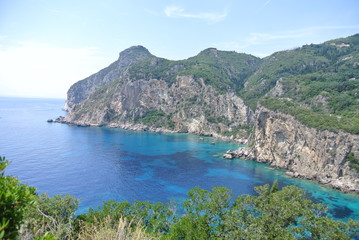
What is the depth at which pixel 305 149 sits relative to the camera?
65.3 metres

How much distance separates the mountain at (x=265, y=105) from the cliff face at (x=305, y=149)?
23 cm

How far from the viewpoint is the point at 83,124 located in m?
140

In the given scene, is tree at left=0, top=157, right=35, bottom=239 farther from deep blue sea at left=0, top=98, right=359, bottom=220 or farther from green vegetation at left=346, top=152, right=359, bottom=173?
green vegetation at left=346, top=152, right=359, bottom=173

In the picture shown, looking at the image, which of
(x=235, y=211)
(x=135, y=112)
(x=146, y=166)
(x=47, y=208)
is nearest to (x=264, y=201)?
(x=235, y=211)

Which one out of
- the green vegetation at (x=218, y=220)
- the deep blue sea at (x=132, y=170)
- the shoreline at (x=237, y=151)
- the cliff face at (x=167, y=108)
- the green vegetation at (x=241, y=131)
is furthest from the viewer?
the cliff face at (x=167, y=108)

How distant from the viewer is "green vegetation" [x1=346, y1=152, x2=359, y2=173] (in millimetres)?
53569

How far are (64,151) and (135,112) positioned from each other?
217ft

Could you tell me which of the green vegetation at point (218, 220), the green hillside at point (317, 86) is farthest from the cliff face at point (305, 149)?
the green vegetation at point (218, 220)

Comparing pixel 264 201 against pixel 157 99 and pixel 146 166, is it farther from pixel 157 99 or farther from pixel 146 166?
pixel 157 99

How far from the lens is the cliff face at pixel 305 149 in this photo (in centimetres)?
5562

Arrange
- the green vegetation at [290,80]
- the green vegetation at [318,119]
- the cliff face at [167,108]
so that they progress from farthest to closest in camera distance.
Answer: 1. the cliff face at [167,108]
2. the green vegetation at [290,80]
3. the green vegetation at [318,119]

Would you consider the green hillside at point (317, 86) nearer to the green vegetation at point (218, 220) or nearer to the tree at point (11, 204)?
the green vegetation at point (218, 220)

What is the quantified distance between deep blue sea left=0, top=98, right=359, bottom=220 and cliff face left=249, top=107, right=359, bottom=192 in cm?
392

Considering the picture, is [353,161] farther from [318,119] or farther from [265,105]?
[265,105]
